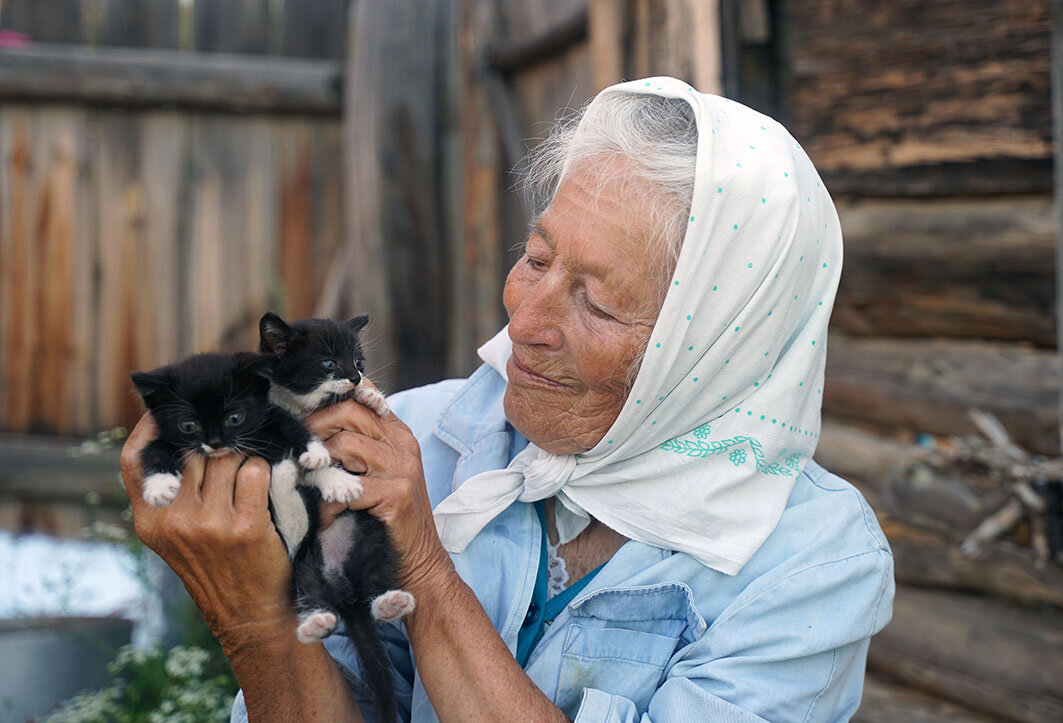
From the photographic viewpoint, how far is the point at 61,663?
388cm

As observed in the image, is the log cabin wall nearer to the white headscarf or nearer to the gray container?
the gray container

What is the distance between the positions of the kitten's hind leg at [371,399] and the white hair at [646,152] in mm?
615

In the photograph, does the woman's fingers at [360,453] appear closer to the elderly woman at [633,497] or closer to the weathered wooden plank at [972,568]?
the elderly woman at [633,497]

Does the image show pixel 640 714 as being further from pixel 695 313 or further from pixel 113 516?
pixel 113 516

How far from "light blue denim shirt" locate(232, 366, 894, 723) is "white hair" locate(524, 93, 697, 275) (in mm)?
670

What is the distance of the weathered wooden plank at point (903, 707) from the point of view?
3.80 meters

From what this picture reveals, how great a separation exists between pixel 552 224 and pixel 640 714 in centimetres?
110

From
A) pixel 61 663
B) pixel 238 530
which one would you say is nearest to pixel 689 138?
pixel 238 530

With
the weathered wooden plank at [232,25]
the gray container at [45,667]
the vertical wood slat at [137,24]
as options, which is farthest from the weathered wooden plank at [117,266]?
the gray container at [45,667]

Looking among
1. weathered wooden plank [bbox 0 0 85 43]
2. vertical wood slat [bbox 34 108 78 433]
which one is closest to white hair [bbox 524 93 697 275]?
vertical wood slat [bbox 34 108 78 433]

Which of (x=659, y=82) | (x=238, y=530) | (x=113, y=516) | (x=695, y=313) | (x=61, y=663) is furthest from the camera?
(x=113, y=516)

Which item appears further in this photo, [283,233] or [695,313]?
[283,233]

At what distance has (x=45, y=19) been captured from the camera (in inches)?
217

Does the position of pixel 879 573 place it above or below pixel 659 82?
below
